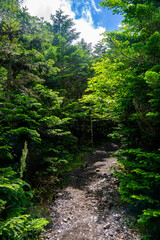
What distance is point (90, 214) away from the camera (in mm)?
5109

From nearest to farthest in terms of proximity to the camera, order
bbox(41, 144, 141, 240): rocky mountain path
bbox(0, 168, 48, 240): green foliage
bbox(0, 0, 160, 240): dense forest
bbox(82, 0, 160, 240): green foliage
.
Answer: bbox(0, 168, 48, 240): green foliage → bbox(82, 0, 160, 240): green foliage → bbox(0, 0, 160, 240): dense forest → bbox(41, 144, 141, 240): rocky mountain path

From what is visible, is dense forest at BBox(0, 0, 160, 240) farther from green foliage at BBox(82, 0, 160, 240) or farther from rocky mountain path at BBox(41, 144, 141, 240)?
rocky mountain path at BBox(41, 144, 141, 240)

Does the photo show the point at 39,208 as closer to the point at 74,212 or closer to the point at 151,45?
the point at 74,212

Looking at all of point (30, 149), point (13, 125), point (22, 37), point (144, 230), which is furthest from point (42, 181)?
point (22, 37)

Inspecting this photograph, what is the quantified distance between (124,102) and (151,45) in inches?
87.5

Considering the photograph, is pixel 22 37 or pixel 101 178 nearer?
pixel 101 178

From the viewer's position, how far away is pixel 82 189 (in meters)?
7.20

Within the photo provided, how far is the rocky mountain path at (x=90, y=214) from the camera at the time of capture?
13.4 feet

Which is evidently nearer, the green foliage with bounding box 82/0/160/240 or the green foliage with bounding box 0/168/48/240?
the green foliage with bounding box 0/168/48/240

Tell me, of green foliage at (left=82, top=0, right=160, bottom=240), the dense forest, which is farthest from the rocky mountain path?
green foliage at (left=82, top=0, right=160, bottom=240)

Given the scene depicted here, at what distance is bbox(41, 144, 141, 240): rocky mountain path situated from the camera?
408 centimetres

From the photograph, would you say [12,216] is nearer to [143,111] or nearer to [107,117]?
[143,111]

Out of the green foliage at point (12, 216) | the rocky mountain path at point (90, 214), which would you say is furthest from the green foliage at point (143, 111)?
the green foliage at point (12, 216)

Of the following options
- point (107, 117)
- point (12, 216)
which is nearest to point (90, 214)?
Answer: point (12, 216)
